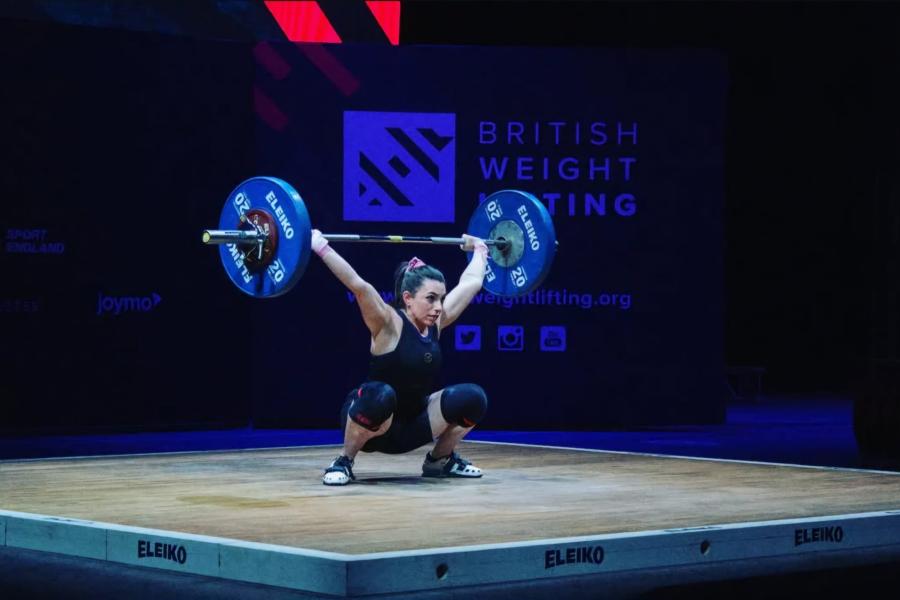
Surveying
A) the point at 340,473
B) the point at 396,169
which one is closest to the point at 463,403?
the point at 340,473

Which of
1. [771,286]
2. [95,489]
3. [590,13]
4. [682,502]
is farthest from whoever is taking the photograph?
[771,286]

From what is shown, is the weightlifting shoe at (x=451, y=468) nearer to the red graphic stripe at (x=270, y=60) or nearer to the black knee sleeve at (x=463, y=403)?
the black knee sleeve at (x=463, y=403)

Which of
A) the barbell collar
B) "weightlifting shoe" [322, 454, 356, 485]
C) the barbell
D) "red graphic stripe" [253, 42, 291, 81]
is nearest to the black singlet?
"weightlifting shoe" [322, 454, 356, 485]

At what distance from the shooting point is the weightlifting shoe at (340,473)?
5.77 meters

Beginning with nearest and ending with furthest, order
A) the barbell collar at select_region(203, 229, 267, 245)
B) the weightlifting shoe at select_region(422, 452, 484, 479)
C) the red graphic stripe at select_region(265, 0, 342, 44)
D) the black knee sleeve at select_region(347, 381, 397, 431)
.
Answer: the black knee sleeve at select_region(347, 381, 397, 431)
the barbell collar at select_region(203, 229, 267, 245)
the weightlifting shoe at select_region(422, 452, 484, 479)
the red graphic stripe at select_region(265, 0, 342, 44)

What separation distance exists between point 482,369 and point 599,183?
4.48 ft

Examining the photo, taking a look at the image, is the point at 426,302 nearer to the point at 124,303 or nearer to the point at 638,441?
the point at 638,441

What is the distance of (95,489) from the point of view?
18.5 ft

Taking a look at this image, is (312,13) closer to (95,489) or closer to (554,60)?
(554,60)

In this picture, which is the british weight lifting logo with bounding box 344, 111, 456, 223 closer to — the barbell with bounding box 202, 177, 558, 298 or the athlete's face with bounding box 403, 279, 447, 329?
the barbell with bounding box 202, 177, 558, 298

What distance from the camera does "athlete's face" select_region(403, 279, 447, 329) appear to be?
582cm

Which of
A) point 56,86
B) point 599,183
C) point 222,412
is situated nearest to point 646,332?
point 599,183

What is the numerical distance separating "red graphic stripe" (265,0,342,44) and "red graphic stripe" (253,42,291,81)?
12.7 inches

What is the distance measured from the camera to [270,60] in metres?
9.68
